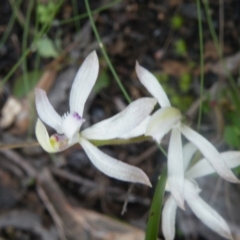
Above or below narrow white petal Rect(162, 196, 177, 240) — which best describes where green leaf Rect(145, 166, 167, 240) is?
above

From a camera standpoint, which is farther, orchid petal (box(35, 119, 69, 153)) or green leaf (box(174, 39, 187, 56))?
green leaf (box(174, 39, 187, 56))

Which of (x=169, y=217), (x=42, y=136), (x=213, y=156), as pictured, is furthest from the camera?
(x=169, y=217)

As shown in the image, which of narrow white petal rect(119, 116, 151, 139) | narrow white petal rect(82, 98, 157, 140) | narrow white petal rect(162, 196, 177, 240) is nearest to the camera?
narrow white petal rect(82, 98, 157, 140)

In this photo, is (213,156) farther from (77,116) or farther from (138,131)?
(77,116)

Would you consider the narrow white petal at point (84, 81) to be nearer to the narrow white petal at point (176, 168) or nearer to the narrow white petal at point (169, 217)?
the narrow white petal at point (176, 168)

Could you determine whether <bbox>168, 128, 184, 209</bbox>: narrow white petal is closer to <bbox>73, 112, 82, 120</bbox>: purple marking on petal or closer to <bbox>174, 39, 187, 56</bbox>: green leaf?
<bbox>73, 112, 82, 120</bbox>: purple marking on petal

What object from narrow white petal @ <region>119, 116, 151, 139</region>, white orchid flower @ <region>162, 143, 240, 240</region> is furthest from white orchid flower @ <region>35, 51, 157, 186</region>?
white orchid flower @ <region>162, 143, 240, 240</region>

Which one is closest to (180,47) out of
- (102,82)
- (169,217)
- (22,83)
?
(102,82)
